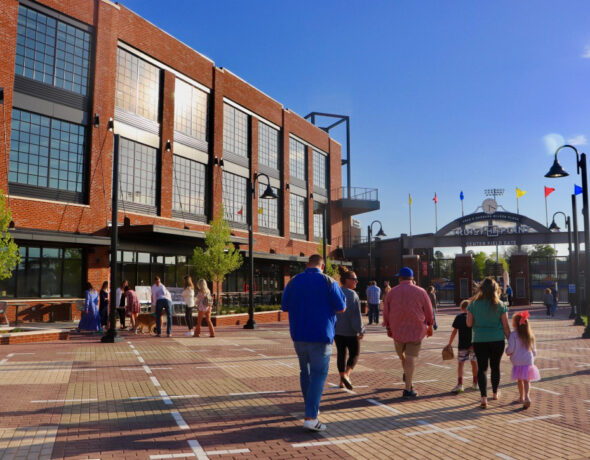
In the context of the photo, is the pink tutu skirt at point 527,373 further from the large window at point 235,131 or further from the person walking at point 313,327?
the large window at point 235,131

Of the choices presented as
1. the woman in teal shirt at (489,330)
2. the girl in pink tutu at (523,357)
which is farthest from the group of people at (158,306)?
the girl in pink tutu at (523,357)

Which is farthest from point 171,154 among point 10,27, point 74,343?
point 74,343

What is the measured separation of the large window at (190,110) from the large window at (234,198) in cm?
332

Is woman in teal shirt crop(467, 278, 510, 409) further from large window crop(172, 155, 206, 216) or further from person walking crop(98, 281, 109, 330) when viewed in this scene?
large window crop(172, 155, 206, 216)

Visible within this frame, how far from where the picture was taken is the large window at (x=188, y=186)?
28312 millimetres

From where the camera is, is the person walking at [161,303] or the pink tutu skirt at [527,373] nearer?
the pink tutu skirt at [527,373]

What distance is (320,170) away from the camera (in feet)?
151

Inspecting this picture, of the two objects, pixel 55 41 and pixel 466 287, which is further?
pixel 466 287

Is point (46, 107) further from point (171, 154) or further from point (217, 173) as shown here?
point (217, 173)

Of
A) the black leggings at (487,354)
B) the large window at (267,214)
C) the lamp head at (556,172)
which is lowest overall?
the black leggings at (487,354)

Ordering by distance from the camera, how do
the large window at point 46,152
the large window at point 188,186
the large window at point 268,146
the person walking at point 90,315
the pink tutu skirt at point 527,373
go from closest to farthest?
the pink tutu skirt at point 527,373
the person walking at point 90,315
the large window at point 46,152
the large window at point 188,186
the large window at point 268,146

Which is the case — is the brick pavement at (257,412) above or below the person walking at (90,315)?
below

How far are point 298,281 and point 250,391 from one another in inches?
108

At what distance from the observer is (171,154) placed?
1092 inches
